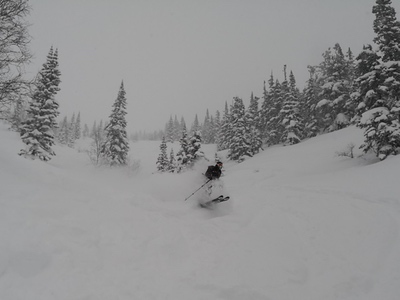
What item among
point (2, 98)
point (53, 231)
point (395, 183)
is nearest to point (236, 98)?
point (395, 183)

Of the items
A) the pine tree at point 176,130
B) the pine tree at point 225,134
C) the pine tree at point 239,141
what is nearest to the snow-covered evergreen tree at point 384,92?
the pine tree at point 239,141

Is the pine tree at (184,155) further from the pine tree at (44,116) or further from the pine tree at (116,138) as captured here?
the pine tree at (44,116)

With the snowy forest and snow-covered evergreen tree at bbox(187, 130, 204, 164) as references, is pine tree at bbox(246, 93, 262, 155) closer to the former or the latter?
the snowy forest

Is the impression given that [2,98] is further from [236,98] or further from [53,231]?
[236,98]

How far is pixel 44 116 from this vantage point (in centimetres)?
2261

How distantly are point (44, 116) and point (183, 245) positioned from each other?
76.4ft

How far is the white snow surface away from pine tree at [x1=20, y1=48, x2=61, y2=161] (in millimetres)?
15651

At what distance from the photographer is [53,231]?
5.27 m

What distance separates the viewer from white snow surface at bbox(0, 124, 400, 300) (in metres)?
4.49

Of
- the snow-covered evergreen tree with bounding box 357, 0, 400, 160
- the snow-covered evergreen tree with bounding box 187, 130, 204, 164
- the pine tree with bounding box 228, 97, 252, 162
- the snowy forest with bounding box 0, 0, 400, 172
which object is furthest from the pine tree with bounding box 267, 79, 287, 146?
the snow-covered evergreen tree with bounding box 357, 0, 400, 160

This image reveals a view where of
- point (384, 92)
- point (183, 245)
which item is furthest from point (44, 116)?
point (384, 92)

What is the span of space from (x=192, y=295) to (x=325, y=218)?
638cm

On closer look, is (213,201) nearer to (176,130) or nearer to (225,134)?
(225,134)

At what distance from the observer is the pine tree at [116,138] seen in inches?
1262
